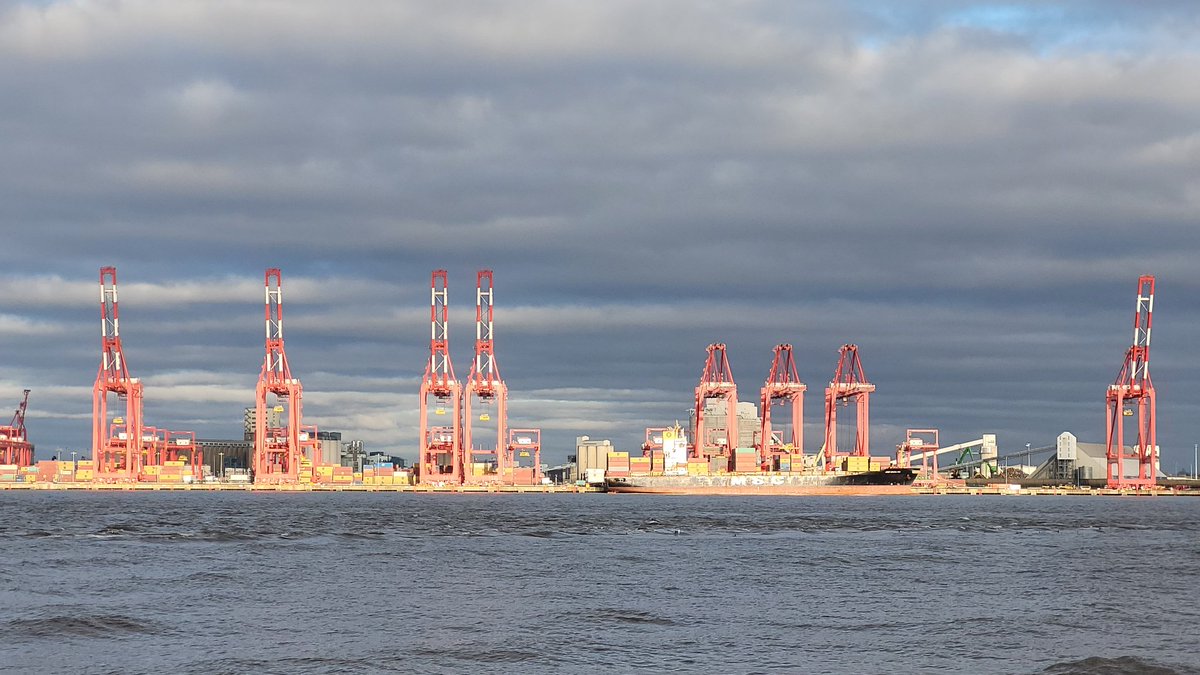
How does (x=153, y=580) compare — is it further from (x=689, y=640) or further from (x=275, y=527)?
(x=275, y=527)

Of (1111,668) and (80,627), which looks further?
(80,627)

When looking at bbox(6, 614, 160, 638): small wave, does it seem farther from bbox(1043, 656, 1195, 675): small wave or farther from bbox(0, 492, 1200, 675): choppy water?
bbox(1043, 656, 1195, 675): small wave

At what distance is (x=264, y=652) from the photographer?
33.3 m

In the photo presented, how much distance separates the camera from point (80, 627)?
3722 centimetres

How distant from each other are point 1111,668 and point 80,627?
1040 inches

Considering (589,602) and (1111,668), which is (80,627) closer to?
(589,602)

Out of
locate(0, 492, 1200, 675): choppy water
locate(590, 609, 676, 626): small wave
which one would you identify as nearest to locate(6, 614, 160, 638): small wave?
locate(0, 492, 1200, 675): choppy water

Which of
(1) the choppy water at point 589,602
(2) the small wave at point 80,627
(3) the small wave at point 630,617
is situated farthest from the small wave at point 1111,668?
(2) the small wave at point 80,627

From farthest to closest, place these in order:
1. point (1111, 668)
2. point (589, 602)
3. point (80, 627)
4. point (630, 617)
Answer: point (589, 602), point (630, 617), point (80, 627), point (1111, 668)

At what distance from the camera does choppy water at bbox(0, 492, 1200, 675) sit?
32.8 m

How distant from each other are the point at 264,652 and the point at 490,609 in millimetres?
9865

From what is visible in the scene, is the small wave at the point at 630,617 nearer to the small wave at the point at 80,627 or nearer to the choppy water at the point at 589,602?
the choppy water at the point at 589,602

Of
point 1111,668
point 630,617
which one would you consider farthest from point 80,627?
point 1111,668

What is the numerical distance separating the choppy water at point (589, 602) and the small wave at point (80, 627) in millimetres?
112
